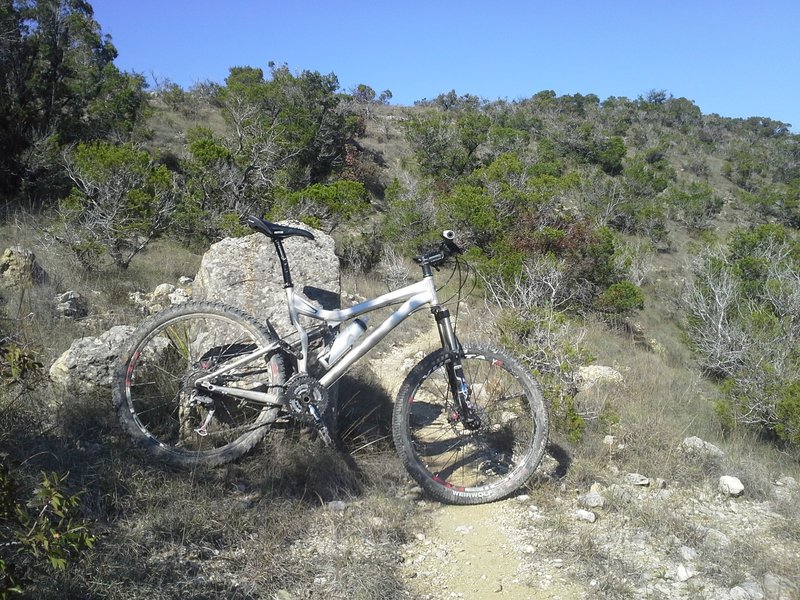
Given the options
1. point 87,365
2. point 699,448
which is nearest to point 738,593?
point 699,448

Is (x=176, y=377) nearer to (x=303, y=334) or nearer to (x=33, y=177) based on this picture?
(x=303, y=334)

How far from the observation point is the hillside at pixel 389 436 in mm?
2766

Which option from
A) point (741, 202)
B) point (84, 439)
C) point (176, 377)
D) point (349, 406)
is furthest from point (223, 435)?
point (741, 202)

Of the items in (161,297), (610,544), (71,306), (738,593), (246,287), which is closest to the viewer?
(738,593)

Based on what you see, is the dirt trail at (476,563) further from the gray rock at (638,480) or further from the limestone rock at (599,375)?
the limestone rock at (599,375)

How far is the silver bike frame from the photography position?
342 centimetres

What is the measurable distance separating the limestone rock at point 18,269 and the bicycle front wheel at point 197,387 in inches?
113

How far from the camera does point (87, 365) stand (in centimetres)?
387

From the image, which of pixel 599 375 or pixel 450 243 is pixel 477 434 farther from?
pixel 599 375

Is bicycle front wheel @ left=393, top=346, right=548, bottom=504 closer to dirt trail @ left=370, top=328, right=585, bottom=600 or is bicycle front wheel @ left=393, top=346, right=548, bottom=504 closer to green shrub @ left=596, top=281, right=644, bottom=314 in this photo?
dirt trail @ left=370, top=328, right=585, bottom=600

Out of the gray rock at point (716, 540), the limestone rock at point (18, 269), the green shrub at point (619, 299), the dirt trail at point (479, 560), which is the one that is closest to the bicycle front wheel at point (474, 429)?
the dirt trail at point (479, 560)

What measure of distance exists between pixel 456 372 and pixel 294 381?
0.91m

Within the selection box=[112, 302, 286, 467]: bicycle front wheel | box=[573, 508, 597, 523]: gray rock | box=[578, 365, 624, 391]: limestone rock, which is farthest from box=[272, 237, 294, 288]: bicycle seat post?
box=[578, 365, 624, 391]: limestone rock

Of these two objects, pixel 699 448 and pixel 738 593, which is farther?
pixel 699 448
